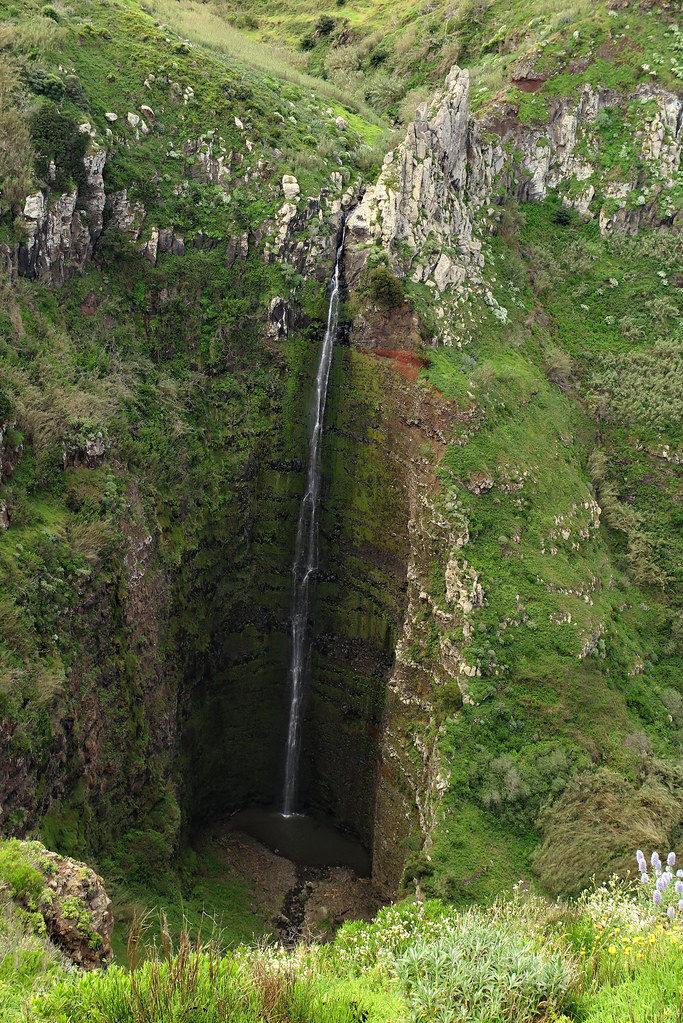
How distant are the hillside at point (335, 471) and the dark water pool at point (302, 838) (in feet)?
1.21

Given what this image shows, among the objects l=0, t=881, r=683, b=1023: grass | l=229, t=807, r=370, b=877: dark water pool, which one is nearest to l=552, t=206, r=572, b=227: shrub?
l=229, t=807, r=370, b=877: dark water pool

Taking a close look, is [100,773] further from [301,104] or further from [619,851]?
[301,104]

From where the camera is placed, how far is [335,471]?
31031mm

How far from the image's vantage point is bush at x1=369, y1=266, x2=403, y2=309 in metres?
29.7

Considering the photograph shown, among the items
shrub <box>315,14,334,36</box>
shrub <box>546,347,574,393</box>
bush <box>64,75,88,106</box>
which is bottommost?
shrub <box>546,347,574,393</box>

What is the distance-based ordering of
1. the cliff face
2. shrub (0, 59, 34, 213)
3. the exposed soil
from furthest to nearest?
the cliff face → the exposed soil → shrub (0, 59, 34, 213)

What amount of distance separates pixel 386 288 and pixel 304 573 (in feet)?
40.5

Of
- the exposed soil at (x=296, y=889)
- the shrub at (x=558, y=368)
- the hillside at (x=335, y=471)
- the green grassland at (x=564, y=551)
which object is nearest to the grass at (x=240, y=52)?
the hillside at (x=335, y=471)

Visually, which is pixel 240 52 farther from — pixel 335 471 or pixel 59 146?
pixel 335 471

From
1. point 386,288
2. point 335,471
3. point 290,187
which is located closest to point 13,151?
point 290,187

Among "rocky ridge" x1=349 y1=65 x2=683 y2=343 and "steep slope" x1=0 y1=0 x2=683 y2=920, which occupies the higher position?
"rocky ridge" x1=349 y1=65 x2=683 y2=343

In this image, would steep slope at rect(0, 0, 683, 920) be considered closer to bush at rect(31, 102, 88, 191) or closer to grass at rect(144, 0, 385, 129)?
bush at rect(31, 102, 88, 191)

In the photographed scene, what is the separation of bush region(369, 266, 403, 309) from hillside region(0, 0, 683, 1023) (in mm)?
196

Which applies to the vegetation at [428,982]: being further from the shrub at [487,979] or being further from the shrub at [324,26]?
the shrub at [324,26]
